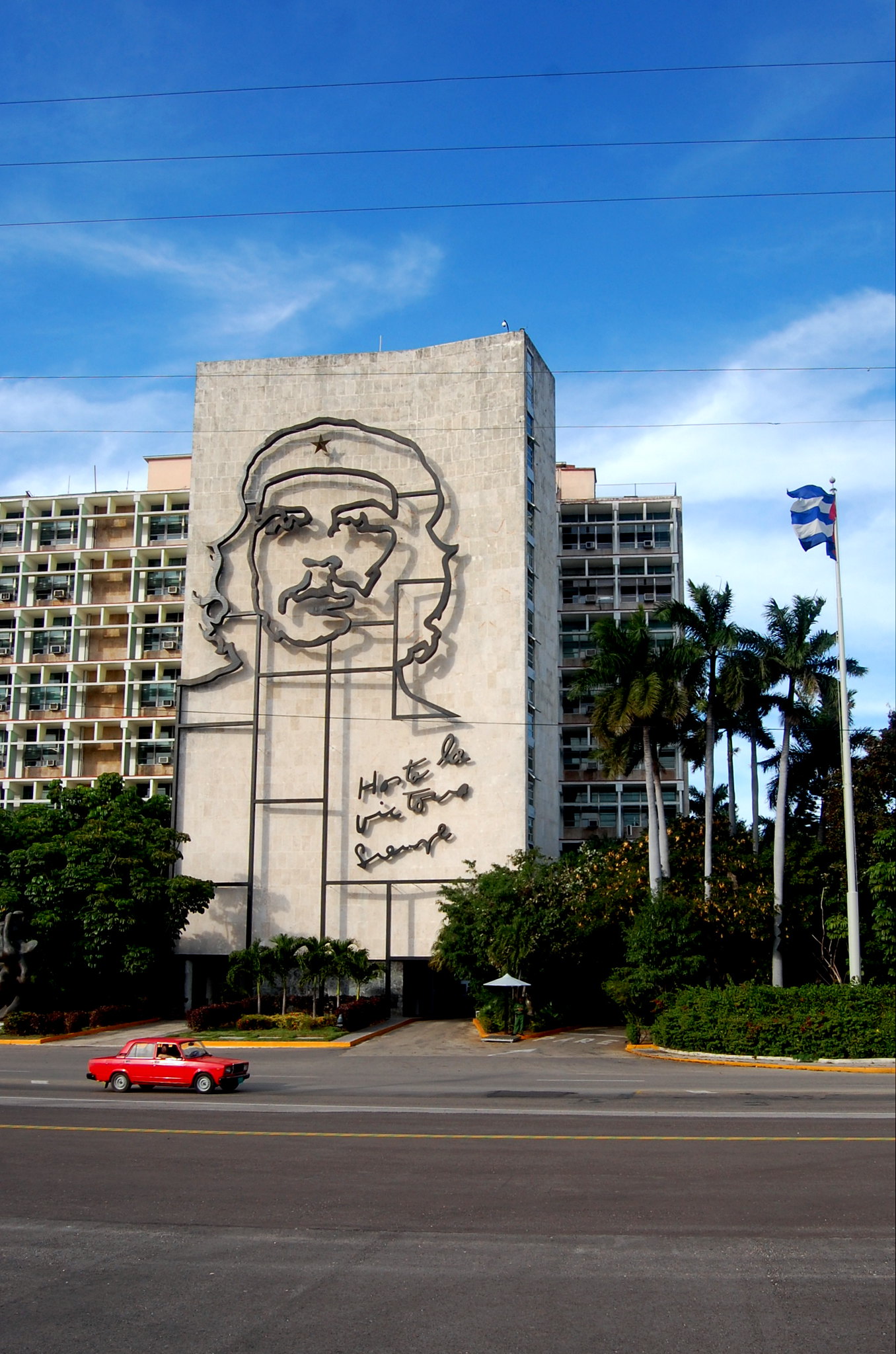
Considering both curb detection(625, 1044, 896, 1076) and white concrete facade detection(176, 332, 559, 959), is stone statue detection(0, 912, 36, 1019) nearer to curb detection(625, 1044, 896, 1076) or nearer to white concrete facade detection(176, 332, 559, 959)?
white concrete facade detection(176, 332, 559, 959)

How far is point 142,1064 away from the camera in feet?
93.7

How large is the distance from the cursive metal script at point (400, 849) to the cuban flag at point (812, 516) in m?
25.1

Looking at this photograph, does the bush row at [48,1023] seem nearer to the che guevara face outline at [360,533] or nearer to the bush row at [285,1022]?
the bush row at [285,1022]

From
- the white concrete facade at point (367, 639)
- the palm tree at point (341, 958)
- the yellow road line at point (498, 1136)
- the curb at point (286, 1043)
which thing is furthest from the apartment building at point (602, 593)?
the yellow road line at point (498, 1136)

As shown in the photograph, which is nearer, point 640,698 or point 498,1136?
point 498,1136

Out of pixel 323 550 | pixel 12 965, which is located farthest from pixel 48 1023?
pixel 323 550

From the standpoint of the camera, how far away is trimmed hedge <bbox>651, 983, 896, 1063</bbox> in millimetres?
31469

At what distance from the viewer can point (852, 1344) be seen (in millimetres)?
9891

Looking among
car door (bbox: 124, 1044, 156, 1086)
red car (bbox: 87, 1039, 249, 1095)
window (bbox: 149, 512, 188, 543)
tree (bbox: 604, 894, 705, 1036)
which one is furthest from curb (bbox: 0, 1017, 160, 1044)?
window (bbox: 149, 512, 188, 543)

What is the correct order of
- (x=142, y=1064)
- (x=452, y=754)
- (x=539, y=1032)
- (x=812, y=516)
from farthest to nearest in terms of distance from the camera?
(x=452, y=754)
(x=539, y=1032)
(x=812, y=516)
(x=142, y=1064)

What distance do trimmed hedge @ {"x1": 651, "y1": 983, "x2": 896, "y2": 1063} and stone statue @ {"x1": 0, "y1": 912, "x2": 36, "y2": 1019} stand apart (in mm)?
26783

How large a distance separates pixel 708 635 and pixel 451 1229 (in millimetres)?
36395

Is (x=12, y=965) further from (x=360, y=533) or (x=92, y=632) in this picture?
(x=92, y=632)

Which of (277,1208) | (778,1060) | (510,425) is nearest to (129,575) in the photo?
(510,425)
